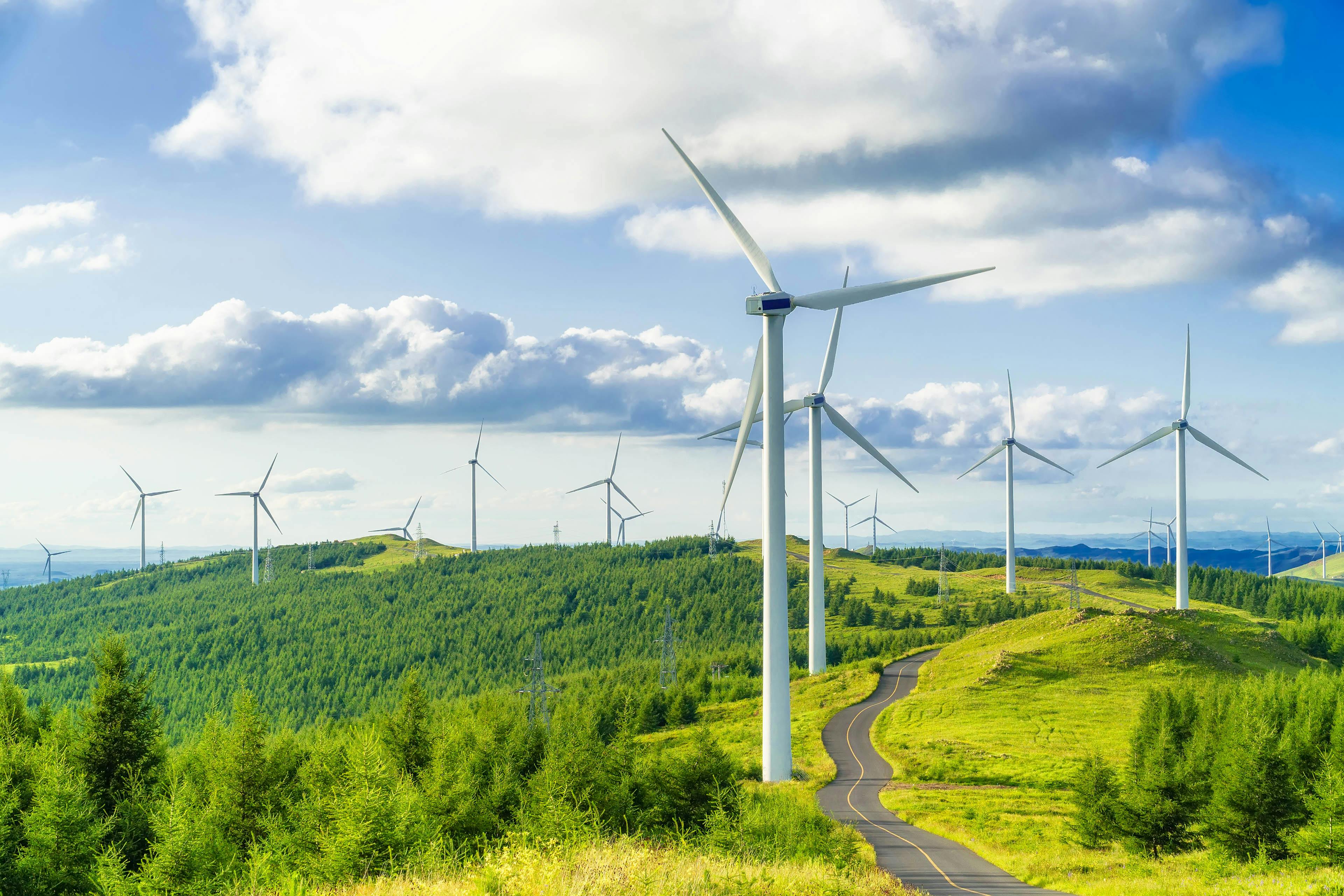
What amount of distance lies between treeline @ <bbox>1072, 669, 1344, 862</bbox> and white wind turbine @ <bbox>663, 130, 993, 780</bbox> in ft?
63.7

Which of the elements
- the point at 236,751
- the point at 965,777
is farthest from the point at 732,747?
the point at 236,751

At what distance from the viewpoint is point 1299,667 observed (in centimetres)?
12075

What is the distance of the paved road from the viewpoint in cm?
4566

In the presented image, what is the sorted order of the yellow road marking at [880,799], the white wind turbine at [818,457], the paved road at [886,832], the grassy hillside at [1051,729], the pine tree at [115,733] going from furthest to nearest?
1. the white wind turbine at [818,457]
2. the pine tree at [115,733]
3. the grassy hillside at [1051,729]
4. the yellow road marking at [880,799]
5. the paved road at [886,832]

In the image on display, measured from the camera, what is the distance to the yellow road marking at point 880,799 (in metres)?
45.8

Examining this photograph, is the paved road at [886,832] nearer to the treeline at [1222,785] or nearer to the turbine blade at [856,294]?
the treeline at [1222,785]

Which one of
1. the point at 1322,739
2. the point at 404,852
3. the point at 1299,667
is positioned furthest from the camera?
the point at 1299,667

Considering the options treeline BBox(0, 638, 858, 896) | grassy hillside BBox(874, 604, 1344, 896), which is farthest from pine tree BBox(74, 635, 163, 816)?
grassy hillside BBox(874, 604, 1344, 896)

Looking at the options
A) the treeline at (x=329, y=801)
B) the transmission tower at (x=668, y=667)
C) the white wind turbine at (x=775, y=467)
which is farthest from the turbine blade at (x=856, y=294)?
the transmission tower at (x=668, y=667)

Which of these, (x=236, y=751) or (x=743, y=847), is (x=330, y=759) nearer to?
(x=236, y=751)

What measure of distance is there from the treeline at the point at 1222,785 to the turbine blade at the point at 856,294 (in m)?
33.6

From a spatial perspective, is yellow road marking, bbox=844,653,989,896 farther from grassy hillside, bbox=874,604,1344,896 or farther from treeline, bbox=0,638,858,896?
treeline, bbox=0,638,858,896

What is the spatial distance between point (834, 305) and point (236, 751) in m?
47.8

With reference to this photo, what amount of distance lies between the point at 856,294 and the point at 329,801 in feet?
153
